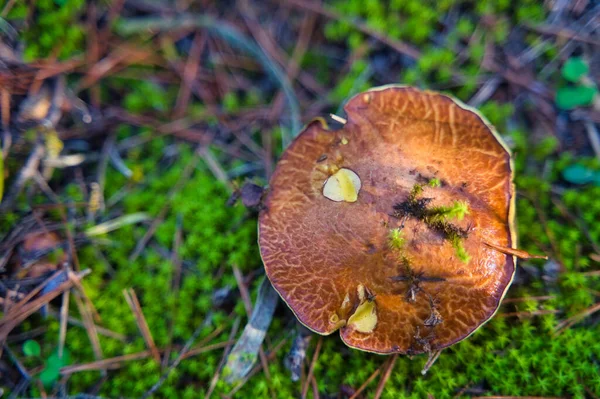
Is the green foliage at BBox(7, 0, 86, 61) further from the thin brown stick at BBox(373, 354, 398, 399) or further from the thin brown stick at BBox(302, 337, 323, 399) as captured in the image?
the thin brown stick at BBox(373, 354, 398, 399)

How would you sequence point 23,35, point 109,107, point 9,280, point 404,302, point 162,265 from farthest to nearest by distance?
1. point 109,107
2. point 23,35
3. point 162,265
4. point 9,280
5. point 404,302

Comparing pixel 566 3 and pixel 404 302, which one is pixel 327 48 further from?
pixel 404 302

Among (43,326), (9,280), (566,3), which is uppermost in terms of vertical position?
(566,3)

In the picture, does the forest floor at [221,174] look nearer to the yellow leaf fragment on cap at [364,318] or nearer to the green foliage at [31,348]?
the green foliage at [31,348]

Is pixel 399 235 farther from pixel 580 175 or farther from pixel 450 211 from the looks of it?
pixel 580 175

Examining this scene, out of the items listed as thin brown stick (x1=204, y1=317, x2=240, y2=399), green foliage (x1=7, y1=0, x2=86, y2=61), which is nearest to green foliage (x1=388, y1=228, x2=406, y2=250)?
thin brown stick (x1=204, y1=317, x2=240, y2=399)

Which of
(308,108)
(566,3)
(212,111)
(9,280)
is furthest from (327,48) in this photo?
(9,280)
